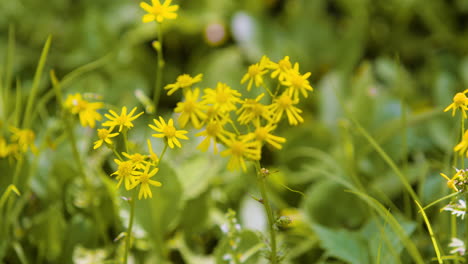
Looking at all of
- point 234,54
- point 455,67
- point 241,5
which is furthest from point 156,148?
point 455,67

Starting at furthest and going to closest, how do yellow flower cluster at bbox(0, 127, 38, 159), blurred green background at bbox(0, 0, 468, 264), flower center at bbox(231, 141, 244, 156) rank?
blurred green background at bbox(0, 0, 468, 264) < yellow flower cluster at bbox(0, 127, 38, 159) < flower center at bbox(231, 141, 244, 156)

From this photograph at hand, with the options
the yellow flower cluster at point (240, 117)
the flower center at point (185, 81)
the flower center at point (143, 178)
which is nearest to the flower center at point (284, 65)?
the yellow flower cluster at point (240, 117)

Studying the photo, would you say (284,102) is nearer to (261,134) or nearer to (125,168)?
(261,134)

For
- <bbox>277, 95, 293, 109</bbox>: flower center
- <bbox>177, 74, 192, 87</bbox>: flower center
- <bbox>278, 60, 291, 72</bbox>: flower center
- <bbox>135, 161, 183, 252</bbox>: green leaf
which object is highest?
<bbox>278, 60, 291, 72</bbox>: flower center

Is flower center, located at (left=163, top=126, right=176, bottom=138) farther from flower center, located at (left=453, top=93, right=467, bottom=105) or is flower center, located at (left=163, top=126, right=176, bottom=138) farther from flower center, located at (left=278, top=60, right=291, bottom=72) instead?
flower center, located at (left=453, top=93, right=467, bottom=105)

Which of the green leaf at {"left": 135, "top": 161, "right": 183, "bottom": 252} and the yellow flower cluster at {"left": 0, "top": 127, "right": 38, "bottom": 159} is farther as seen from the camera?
the green leaf at {"left": 135, "top": 161, "right": 183, "bottom": 252}

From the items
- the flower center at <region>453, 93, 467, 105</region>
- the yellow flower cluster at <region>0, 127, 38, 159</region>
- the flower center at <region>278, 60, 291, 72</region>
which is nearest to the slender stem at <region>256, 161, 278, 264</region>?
the flower center at <region>278, 60, 291, 72</region>

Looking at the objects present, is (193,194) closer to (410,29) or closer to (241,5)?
(241,5)

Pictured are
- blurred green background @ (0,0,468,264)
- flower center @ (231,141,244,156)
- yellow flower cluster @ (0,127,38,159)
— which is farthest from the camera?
blurred green background @ (0,0,468,264)
